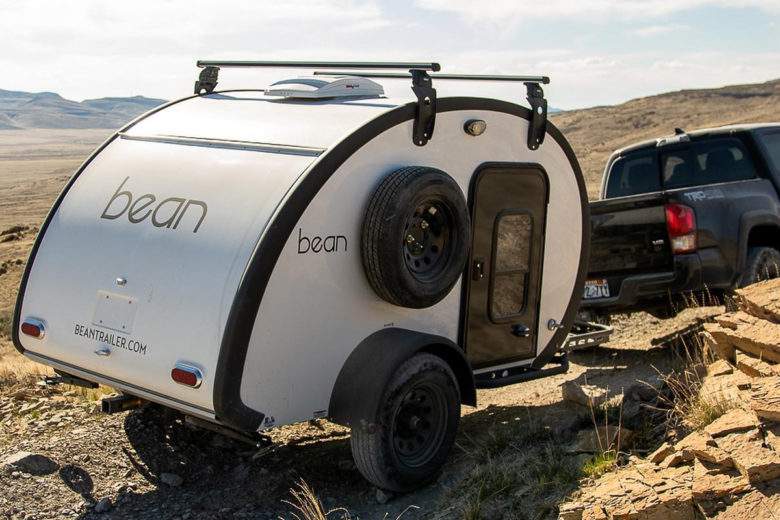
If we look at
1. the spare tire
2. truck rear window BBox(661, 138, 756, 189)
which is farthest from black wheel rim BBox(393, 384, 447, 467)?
truck rear window BBox(661, 138, 756, 189)

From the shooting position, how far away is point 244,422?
5.71 metres

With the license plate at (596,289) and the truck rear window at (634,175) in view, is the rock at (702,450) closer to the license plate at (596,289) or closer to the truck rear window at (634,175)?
the license plate at (596,289)

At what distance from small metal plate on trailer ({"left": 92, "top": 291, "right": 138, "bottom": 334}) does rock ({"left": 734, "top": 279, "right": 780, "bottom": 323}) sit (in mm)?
4129

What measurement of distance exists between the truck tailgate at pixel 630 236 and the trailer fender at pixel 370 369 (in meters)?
3.11

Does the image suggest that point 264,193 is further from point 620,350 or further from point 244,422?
point 620,350

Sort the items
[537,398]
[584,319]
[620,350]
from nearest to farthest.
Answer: [537,398]
[584,319]
[620,350]

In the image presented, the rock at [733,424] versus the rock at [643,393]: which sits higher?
the rock at [733,424]

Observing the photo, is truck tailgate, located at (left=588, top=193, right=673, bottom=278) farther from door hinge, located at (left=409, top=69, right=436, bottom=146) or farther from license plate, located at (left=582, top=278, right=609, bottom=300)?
door hinge, located at (left=409, top=69, right=436, bottom=146)

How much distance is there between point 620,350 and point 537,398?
7.01ft

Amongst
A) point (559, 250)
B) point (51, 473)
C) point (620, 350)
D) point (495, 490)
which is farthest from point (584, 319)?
point (51, 473)

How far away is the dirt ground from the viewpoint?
6.34 m

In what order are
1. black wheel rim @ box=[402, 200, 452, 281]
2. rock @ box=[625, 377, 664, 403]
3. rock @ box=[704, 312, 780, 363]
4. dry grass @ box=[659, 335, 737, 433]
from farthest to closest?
rock @ box=[625, 377, 664, 403], black wheel rim @ box=[402, 200, 452, 281], rock @ box=[704, 312, 780, 363], dry grass @ box=[659, 335, 737, 433]

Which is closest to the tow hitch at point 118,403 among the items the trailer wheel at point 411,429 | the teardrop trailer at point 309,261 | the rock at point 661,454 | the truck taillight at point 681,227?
the teardrop trailer at point 309,261

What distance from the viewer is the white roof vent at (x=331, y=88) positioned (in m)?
7.00
